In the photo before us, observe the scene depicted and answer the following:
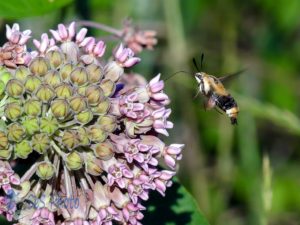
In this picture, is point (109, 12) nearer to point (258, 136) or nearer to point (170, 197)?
point (258, 136)

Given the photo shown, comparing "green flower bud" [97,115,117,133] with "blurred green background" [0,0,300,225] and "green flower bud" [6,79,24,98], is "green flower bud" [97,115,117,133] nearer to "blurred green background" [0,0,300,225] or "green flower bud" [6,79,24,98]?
"green flower bud" [6,79,24,98]

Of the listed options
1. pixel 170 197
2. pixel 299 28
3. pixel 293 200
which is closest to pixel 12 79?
pixel 170 197

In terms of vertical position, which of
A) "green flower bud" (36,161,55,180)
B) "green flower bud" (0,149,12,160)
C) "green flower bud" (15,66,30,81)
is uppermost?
"green flower bud" (15,66,30,81)

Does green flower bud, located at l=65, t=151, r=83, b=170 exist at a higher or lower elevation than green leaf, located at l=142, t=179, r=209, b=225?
higher

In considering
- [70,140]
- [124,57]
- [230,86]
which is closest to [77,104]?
[70,140]

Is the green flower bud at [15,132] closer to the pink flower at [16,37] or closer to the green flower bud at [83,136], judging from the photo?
the green flower bud at [83,136]

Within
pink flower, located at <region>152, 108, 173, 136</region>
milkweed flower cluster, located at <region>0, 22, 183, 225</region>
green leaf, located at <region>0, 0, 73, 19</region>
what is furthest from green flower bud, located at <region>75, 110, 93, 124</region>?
green leaf, located at <region>0, 0, 73, 19</region>
